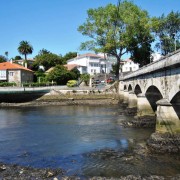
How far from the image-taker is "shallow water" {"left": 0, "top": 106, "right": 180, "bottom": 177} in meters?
17.5

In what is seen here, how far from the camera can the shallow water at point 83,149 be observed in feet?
57.3

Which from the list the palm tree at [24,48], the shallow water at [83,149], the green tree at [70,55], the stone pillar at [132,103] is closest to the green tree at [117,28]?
the stone pillar at [132,103]

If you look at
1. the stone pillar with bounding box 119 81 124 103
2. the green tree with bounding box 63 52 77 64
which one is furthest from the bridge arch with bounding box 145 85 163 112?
the green tree with bounding box 63 52 77 64

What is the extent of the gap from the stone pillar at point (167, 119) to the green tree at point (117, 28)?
43.6m

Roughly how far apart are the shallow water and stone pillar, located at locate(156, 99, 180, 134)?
2.65 meters

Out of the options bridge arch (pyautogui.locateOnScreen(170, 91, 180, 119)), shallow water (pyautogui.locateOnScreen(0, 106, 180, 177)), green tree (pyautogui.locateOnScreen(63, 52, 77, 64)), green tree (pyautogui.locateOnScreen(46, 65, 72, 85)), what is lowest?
shallow water (pyautogui.locateOnScreen(0, 106, 180, 177))

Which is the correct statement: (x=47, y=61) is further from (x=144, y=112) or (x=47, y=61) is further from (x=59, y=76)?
(x=144, y=112)

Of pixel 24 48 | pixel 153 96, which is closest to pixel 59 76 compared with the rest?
pixel 24 48

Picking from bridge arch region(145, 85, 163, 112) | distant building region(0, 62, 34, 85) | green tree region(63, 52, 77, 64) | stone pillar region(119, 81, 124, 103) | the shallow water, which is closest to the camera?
the shallow water

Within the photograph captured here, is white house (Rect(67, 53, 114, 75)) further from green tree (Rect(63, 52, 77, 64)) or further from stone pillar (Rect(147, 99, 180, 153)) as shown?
stone pillar (Rect(147, 99, 180, 153))

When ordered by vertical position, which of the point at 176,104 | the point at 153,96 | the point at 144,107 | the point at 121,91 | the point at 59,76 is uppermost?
the point at 59,76

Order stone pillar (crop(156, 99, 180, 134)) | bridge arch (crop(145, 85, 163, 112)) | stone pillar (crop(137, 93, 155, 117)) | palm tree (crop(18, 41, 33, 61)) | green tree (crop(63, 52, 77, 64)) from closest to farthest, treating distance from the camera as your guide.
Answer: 1. stone pillar (crop(156, 99, 180, 134))
2. stone pillar (crop(137, 93, 155, 117))
3. bridge arch (crop(145, 85, 163, 112))
4. palm tree (crop(18, 41, 33, 61))
5. green tree (crop(63, 52, 77, 64))

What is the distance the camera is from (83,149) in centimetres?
2219

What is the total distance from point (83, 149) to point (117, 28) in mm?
47974
